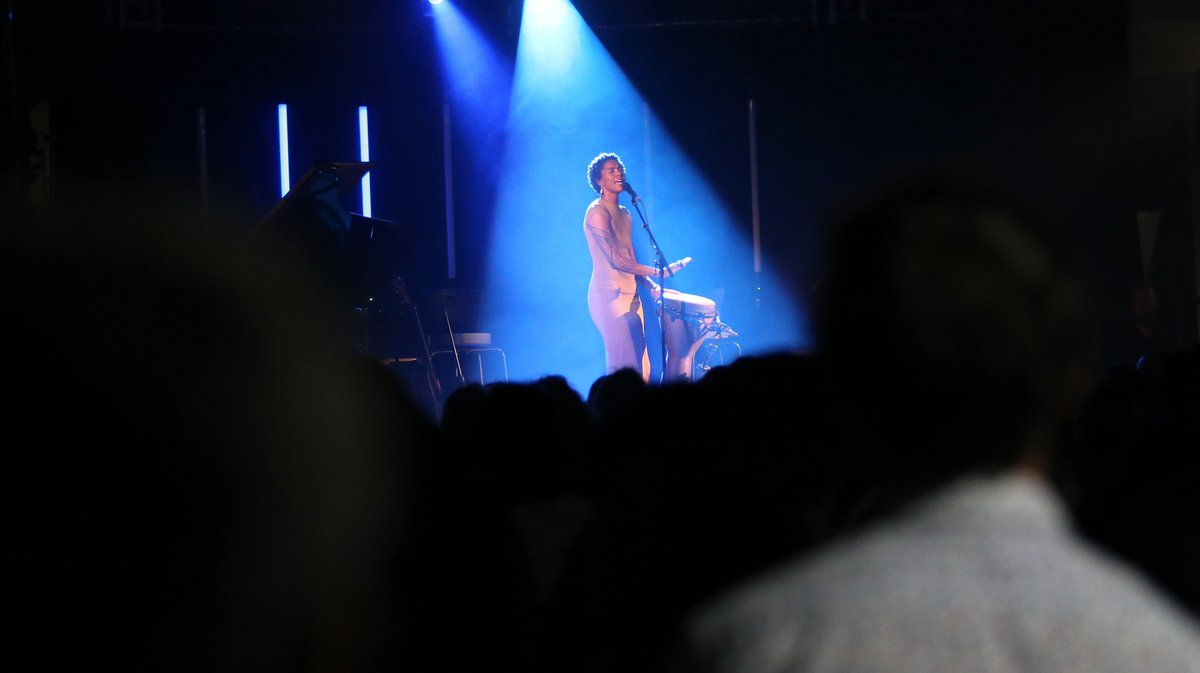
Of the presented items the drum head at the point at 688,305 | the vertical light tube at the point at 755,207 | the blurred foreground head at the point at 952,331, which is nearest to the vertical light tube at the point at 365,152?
the drum head at the point at 688,305

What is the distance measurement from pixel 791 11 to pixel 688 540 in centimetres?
877

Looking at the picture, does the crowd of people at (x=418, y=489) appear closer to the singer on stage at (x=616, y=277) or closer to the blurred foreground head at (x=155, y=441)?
the blurred foreground head at (x=155, y=441)

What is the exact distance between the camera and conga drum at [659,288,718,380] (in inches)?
325

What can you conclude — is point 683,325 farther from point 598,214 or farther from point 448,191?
point 448,191

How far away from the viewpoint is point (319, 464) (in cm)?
56

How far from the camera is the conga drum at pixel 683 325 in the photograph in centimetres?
827

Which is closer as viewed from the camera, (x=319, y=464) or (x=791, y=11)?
(x=319, y=464)

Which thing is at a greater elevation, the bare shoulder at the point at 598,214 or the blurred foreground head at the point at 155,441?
the bare shoulder at the point at 598,214

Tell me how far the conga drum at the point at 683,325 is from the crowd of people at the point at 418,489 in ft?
24.0

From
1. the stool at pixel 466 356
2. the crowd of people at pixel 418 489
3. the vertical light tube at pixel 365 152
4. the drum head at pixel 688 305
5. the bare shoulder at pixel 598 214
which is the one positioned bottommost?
the stool at pixel 466 356

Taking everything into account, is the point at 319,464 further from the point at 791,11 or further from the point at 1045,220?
the point at 791,11

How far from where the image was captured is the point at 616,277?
8.36 m

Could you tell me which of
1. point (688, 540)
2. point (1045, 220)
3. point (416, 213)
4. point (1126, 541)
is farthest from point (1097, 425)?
point (416, 213)

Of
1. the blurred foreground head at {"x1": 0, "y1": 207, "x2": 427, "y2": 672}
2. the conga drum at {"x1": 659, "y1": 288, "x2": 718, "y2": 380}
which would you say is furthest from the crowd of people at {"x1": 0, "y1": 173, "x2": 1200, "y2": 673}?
the conga drum at {"x1": 659, "y1": 288, "x2": 718, "y2": 380}
